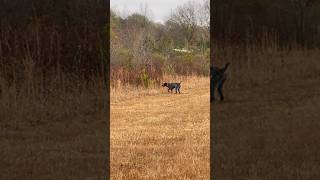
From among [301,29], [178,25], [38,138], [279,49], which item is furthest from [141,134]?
[178,25]

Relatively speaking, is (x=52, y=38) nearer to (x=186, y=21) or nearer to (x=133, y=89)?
(x=133, y=89)

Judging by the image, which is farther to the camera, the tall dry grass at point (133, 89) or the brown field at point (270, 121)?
the tall dry grass at point (133, 89)

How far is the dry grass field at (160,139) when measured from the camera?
434 cm

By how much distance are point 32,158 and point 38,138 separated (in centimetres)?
103

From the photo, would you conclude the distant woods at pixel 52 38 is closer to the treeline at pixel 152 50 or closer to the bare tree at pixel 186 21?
the treeline at pixel 152 50

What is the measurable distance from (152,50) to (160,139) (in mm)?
13768

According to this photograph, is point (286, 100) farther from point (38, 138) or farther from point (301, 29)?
point (301, 29)

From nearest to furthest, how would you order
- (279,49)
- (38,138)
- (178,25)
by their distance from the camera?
(38,138), (279,49), (178,25)

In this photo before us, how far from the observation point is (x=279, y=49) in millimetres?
13453

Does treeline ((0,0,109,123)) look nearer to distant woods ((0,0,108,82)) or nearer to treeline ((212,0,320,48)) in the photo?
distant woods ((0,0,108,82))

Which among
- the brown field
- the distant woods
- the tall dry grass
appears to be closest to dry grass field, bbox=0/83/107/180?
the distant woods

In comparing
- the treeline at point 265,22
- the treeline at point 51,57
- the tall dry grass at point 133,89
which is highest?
the treeline at point 265,22

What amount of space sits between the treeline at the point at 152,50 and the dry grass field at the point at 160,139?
11.1 feet

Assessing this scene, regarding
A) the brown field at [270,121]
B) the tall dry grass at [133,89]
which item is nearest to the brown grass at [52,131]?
the brown field at [270,121]
